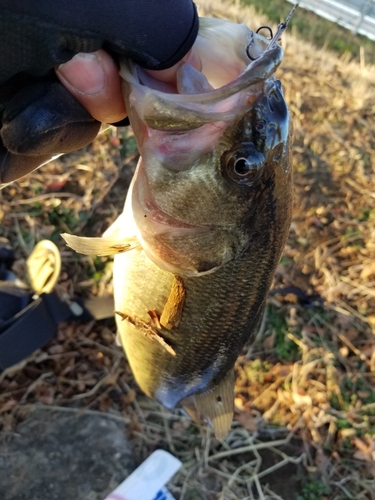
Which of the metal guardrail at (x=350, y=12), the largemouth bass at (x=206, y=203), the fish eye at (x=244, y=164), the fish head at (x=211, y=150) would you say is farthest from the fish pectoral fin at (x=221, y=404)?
the metal guardrail at (x=350, y=12)

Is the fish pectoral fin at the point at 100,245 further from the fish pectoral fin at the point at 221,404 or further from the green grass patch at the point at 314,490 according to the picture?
the green grass patch at the point at 314,490

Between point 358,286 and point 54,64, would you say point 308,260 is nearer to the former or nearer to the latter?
point 358,286

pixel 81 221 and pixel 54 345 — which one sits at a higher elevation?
pixel 81 221

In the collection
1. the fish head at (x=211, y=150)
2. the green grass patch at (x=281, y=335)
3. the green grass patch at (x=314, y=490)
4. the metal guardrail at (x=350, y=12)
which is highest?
the fish head at (x=211, y=150)

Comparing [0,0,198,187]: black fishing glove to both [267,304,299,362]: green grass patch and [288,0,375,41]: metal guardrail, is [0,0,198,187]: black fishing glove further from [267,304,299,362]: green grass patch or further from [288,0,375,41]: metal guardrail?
[288,0,375,41]: metal guardrail

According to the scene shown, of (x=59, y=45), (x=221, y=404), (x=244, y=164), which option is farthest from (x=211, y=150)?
(x=221, y=404)

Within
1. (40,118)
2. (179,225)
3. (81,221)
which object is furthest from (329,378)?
(40,118)

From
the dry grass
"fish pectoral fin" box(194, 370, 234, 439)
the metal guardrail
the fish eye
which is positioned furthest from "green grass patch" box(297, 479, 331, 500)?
the metal guardrail
